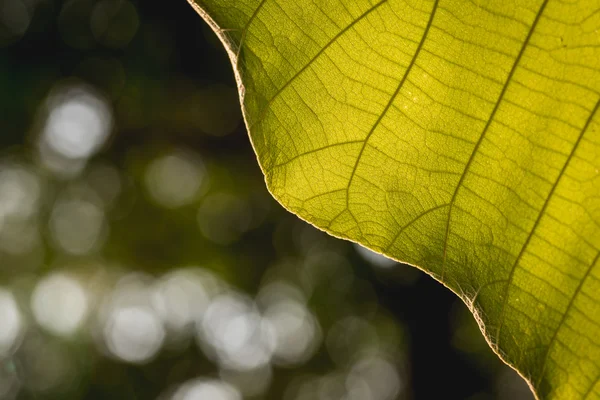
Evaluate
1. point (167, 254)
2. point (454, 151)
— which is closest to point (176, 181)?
point (167, 254)

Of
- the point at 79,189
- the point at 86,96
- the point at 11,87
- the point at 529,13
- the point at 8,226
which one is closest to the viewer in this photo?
the point at 529,13

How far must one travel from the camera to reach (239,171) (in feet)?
18.3

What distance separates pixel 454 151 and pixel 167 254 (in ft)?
19.3

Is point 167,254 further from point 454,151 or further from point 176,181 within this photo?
point 454,151

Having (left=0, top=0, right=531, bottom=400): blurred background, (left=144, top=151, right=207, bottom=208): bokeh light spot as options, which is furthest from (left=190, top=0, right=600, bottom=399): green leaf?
(left=144, top=151, right=207, bottom=208): bokeh light spot

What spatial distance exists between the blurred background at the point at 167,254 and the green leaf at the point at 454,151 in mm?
4428

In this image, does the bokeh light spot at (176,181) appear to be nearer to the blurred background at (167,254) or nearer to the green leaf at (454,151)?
the blurred background at (167,254)

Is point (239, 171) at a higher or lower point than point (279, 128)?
lower

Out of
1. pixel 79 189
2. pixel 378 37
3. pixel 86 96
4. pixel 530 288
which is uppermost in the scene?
pixel 378 37

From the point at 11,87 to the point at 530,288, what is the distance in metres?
5.32

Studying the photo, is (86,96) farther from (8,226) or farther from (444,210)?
(444,210)

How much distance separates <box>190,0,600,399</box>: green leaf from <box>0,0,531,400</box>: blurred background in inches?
174

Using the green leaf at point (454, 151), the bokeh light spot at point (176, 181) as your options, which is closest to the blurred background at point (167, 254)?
the bokeh light spot at point (176, 181)

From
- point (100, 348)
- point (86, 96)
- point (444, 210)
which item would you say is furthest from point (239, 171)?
point (444, 210)
